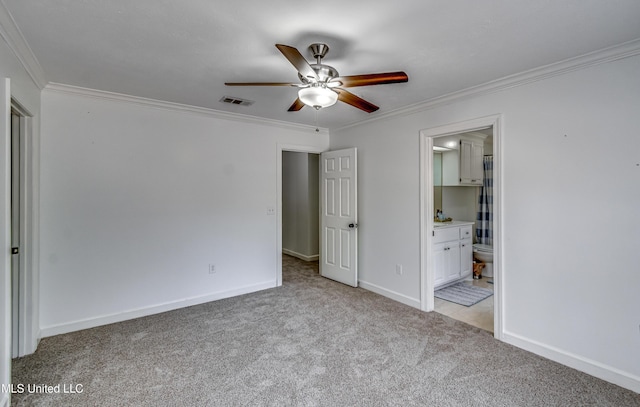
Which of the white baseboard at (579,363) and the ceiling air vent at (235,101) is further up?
the ceiling air vent at (235,101)

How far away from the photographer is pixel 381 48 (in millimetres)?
2115

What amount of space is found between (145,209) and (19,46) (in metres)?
1.70

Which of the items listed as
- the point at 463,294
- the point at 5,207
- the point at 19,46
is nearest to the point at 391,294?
the point at 463,294

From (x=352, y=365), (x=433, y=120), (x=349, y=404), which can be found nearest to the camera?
(x=349, y=404)

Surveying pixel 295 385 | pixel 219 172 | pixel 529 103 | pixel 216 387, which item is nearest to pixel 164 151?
pixel 219 172

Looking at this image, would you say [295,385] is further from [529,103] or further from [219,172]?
[529,103]

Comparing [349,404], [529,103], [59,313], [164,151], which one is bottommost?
[349,404]

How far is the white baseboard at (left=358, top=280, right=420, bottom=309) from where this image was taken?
354cm

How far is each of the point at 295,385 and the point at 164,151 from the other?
2775 millimetres

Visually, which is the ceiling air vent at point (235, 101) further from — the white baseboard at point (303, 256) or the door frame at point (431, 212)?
the white baseboard at point (303, 256)

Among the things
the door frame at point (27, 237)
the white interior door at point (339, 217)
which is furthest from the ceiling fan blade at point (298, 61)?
the white interior door at point (339, 217)

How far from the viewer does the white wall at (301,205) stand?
6051 millimetres
